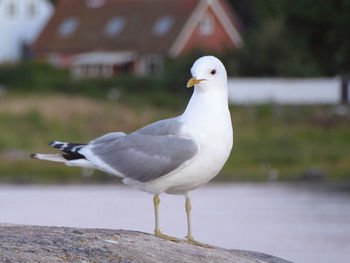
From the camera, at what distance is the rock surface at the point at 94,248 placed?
21.4ft

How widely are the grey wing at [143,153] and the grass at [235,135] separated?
53.2ft

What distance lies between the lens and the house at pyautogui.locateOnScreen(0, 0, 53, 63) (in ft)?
199

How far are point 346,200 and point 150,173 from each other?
13.1 metres

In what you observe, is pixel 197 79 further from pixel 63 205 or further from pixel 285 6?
pixel 285 6

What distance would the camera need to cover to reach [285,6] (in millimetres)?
27047

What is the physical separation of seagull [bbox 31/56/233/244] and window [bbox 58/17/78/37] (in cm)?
5044

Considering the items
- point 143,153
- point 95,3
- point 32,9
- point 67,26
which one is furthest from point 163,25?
point 143,153

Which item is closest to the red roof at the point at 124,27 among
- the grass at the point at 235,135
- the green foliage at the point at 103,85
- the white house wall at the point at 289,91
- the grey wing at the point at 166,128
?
the green foliage at the point at 103,85

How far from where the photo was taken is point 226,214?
18.1 meters

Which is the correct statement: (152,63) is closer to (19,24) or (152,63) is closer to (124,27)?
(124,27)

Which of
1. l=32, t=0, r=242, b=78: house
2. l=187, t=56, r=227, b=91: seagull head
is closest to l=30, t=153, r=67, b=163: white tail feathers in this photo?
l=187, t=56, r=227, b=91: seagull head

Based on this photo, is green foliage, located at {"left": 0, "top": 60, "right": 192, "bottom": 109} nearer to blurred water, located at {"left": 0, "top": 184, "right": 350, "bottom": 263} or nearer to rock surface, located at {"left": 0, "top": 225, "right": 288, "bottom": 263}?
blurred water, located at {"left": 0, "top": 184, "right": 350, "bottom": 263}

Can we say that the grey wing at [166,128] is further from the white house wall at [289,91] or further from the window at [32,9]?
the window at [32,9]

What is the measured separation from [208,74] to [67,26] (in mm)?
51697
